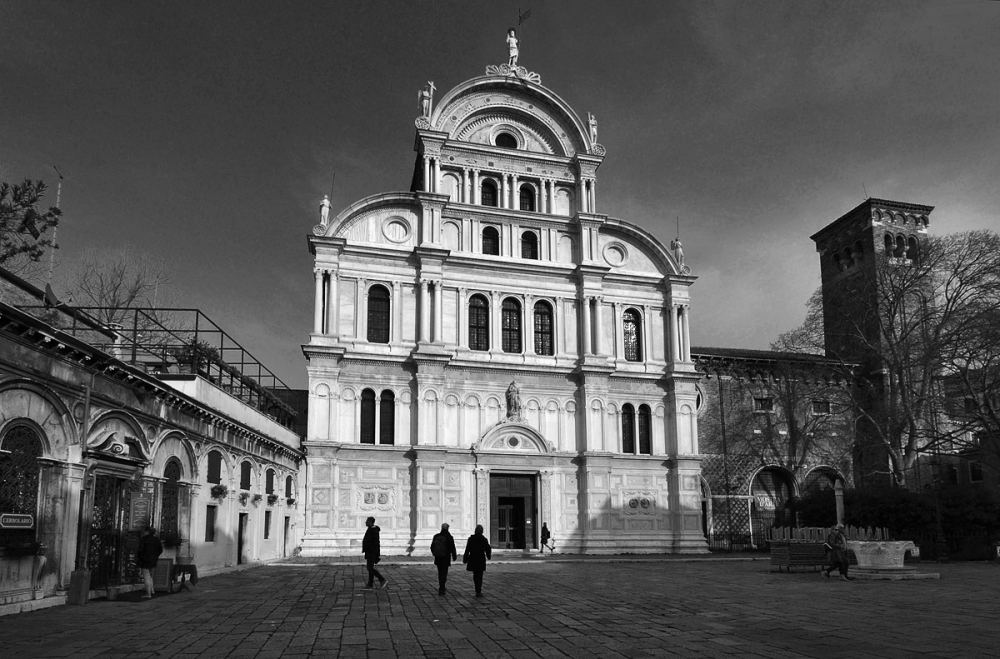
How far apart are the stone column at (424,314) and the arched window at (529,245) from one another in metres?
5.30

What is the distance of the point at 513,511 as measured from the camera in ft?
118

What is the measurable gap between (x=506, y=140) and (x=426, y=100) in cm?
424

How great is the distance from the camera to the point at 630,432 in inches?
1484

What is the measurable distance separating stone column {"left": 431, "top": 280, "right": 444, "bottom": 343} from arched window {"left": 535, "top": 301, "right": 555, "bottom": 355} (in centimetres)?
453

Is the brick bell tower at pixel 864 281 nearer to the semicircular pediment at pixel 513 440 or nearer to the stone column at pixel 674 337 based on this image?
the stone column at pixel 674 337

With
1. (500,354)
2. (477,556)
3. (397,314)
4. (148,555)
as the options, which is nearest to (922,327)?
(500,354)

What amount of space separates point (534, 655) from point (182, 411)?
13644 mm

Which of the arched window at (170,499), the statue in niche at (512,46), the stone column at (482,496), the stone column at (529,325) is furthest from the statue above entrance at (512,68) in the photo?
the arched window at (170,499)

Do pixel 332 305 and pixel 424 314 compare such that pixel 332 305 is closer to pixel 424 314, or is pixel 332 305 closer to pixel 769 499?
pixel 424 314

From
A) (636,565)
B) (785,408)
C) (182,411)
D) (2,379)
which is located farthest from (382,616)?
(785,408)

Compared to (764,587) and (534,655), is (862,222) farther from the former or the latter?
(534,655)

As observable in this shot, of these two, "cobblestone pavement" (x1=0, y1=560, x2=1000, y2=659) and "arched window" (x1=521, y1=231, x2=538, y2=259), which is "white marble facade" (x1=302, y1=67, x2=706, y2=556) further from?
"cobblestone pavement" (x1=0, y1=560, x2=1000, y2=659)

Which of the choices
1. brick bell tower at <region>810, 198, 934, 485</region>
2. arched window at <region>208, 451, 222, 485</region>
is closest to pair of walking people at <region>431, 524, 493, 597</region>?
arched window at <region>208, 451, 222, 485</region>

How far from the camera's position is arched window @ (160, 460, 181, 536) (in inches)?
772
